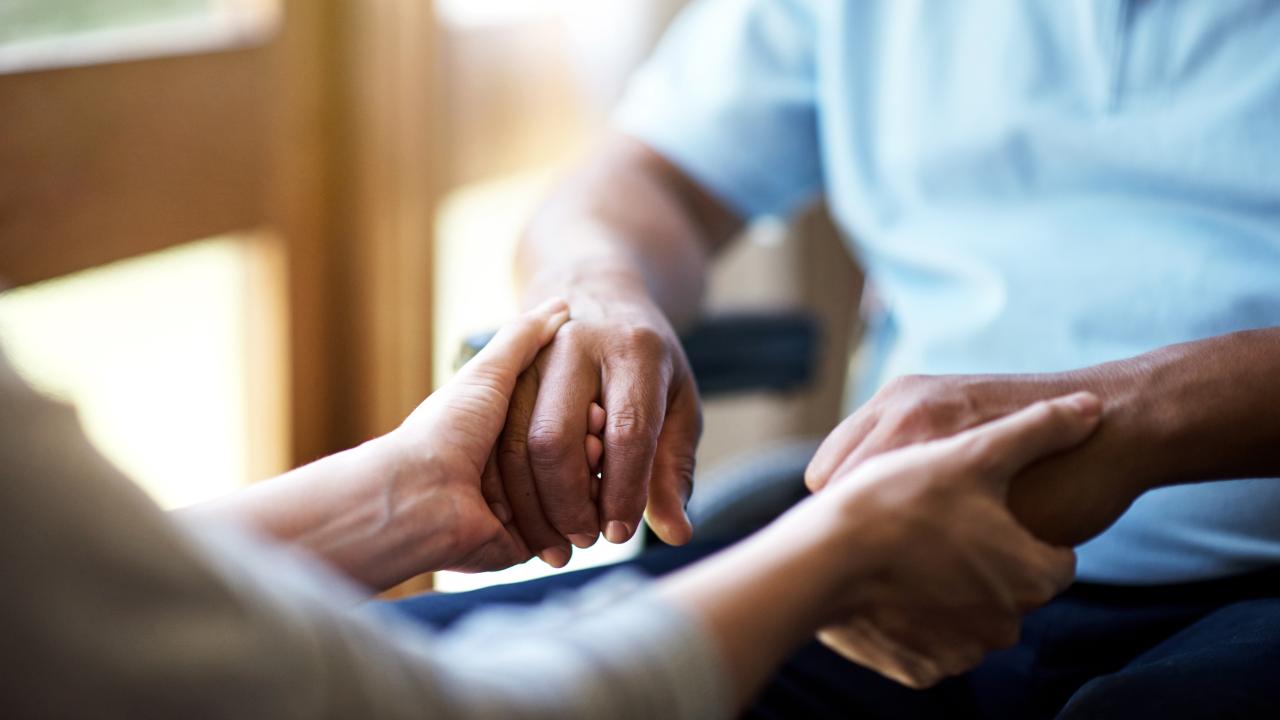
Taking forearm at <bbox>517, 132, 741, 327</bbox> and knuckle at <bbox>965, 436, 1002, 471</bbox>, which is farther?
forearm at <bbox>517, 132, 741, 327</bbox>

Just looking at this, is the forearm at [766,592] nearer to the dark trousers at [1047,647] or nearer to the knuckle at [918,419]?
the knuckle at [918,419]

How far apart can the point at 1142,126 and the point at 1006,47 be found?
0.14 m

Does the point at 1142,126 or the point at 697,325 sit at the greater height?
the point at 1142,126

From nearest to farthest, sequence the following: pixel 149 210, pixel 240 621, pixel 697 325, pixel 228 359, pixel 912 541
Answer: pixel 240 621 < pixel 912 541 < pixel 697 325 < pixel 149 210 < pixel 228 359

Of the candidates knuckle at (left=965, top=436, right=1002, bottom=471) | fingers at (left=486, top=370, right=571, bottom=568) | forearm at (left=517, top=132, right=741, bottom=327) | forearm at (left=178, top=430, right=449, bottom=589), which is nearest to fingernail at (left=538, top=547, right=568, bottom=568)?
fingers at (left=486, top=370, right=571, bottom=568)

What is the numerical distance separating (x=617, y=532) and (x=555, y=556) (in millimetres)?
58

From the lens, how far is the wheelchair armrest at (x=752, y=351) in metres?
1.18

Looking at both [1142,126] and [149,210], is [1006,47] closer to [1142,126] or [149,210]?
[1142,126]

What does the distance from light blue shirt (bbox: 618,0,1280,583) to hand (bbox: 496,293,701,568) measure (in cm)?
32

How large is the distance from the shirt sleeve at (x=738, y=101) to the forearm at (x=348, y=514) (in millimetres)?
546

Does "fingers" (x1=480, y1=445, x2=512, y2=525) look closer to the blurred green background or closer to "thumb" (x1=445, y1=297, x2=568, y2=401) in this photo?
"thumb" (x1=445, y1=297, x2=568, y2=401)

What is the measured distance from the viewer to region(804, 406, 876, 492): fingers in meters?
0.79

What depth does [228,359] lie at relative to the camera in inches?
70.6

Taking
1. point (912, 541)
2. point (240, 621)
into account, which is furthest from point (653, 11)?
point (240, 621)
